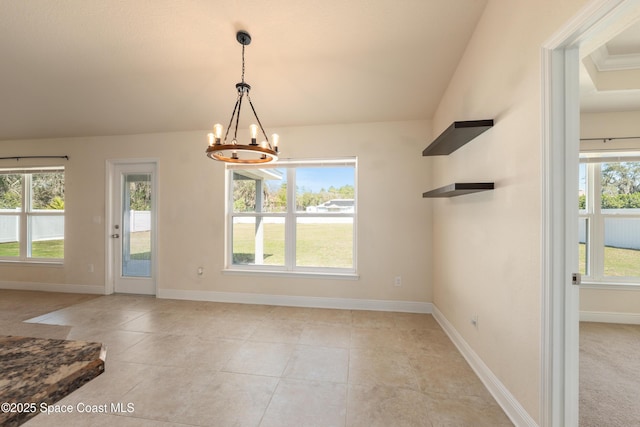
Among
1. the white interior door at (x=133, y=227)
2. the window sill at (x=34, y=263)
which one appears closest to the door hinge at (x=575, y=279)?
the white interior door at (x=133, y=227)

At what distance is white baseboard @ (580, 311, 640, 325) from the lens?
9.97 feet

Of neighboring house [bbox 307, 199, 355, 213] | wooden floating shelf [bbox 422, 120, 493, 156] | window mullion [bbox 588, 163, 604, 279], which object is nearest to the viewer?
wooden floating shelf [bbox 422, 120, 493, 156]

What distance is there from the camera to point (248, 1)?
2.07 meters

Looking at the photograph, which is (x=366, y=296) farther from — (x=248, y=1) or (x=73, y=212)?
(x=73, y=212)

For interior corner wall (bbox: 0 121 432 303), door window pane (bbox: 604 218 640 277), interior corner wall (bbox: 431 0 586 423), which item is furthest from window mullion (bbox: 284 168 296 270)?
door window pane (bbox: 604 218 640 277)

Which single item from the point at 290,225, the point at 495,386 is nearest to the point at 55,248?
the point at 290,225

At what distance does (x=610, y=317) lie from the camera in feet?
10.1

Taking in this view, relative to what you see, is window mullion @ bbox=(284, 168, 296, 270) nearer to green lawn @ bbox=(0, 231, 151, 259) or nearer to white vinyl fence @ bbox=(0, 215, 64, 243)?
green lawn @ bbox=(0, 231, 151, 259)

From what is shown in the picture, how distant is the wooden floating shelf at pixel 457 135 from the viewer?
1.91 metres

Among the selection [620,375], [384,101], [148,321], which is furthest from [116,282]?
[620,375]

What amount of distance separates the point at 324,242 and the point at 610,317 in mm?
3579

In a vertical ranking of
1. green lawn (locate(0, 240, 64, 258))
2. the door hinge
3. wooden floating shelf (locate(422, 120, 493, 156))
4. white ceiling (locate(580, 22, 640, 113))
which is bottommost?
green lawn (locate(0, 240, 64, 258))

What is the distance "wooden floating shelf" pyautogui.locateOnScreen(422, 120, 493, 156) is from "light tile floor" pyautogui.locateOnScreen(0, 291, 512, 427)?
77.3 inches

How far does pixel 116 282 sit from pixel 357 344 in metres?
4.14
